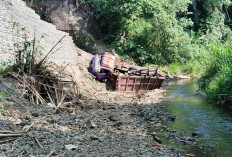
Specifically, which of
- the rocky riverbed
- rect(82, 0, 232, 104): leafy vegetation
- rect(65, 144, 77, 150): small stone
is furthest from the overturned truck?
rect(65, 144, 77, 150): small stone

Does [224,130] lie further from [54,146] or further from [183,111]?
[54,146]

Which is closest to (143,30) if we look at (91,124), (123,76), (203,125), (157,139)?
(123,76)

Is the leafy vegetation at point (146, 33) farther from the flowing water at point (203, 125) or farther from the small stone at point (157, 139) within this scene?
the small stone at point (157, 139)

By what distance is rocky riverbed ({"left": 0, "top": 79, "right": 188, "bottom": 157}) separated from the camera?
16.1ft

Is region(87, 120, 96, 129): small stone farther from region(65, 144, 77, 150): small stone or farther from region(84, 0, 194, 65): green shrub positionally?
region(84, 0, 194, 65): green shrub

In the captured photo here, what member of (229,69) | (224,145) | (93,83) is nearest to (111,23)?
(93,83)

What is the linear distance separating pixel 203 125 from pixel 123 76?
6.45 m

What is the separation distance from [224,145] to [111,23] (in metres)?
18.0

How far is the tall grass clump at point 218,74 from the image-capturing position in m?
9.78

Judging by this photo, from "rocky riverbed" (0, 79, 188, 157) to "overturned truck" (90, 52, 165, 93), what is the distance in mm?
4625

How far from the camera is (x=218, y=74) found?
11.4 m

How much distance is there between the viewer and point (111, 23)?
22797mm

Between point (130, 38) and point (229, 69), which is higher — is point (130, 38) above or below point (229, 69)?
above

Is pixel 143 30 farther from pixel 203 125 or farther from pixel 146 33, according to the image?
pixel 203 125
